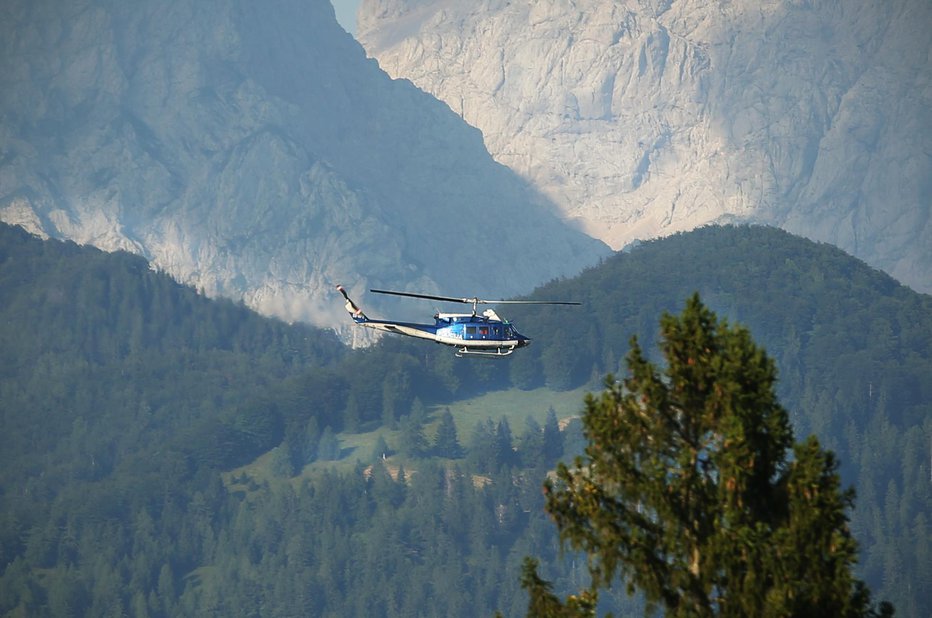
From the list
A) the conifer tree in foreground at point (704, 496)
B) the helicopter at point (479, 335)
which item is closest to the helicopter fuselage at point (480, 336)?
the helicopter at point (479, 335)

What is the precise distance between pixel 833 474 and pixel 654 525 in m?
5.00


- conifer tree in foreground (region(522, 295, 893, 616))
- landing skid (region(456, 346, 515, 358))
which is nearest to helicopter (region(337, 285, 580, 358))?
landing skid (region(456, 346, 515, 358))

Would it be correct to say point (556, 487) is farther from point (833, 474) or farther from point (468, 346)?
point (468, 346)

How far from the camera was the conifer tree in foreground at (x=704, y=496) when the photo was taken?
51.9 meters

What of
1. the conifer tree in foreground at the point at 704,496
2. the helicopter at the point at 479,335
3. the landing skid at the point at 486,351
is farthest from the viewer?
the helicopter at the point at 479,335

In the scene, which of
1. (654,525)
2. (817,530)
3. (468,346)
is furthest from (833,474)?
(468,346)

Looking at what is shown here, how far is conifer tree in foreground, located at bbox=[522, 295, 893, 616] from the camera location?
51906mm

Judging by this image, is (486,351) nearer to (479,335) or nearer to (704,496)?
(479,335)

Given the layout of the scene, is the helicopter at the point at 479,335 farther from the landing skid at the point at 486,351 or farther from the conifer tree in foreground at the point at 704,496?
the conifer tree in foreground at the point at 704,496

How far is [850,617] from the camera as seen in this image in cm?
5147

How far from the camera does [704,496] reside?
2140 inches

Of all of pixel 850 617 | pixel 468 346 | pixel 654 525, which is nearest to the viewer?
pixel 850 617

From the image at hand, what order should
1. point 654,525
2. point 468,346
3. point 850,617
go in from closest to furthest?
point 850,617, point 654,525, point 468,346

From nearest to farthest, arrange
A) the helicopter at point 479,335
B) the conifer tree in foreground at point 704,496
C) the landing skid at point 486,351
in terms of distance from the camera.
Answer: the conifer tree in foreground at point 704,496 → the landing skid at point 486,351 → the helicopter at point 479,335
